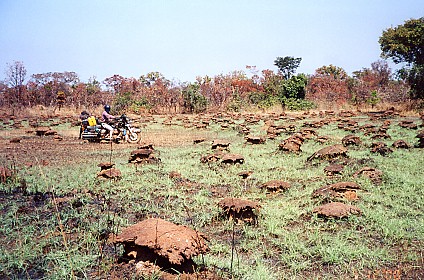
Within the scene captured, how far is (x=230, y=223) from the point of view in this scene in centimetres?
444

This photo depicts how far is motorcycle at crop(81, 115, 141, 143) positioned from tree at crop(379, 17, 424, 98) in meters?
17.1

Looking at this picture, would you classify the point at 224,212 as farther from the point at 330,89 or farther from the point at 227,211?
the point at 330,89

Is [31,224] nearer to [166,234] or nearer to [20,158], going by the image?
[166,234]

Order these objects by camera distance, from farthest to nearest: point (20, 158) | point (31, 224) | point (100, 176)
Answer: point (20, 158)
point (100, 176)
point (31, 224)

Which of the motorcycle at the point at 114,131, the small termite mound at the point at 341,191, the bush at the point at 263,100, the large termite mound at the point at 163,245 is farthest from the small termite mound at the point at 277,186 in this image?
the bush at the point at 263,100

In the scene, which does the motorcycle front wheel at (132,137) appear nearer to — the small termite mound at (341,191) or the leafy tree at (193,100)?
the small termite mound at (341,191)

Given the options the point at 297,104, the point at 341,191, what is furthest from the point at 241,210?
the point at 297,104

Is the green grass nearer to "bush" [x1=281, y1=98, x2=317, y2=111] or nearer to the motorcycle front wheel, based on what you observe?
the motorcycle front wheel

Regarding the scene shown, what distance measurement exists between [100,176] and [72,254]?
3.64 m

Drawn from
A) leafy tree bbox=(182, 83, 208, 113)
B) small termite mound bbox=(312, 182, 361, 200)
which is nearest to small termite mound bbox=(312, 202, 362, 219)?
small termite mound bbox=(312, 182, 361, 200)

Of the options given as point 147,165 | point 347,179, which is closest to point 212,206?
point 347,179

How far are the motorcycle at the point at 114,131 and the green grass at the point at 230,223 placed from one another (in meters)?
5.10

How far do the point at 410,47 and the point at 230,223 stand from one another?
21.5 meters

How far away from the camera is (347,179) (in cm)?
613
